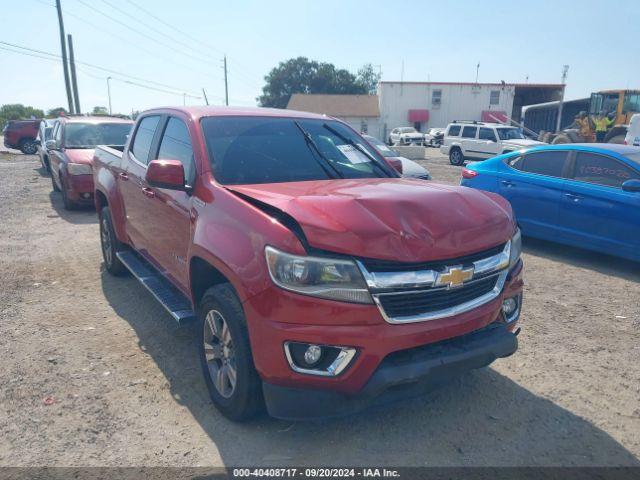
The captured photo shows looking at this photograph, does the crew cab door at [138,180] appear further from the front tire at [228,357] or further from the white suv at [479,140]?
the white suv at [479,140]

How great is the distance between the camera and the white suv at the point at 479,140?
19625 mm

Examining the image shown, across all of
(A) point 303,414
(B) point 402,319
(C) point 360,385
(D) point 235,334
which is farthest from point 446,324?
(D) point 235,334

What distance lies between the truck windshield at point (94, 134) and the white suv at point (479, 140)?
13890mm

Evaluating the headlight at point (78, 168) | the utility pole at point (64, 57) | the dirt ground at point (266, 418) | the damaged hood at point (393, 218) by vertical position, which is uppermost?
the utility pole at point (64, 57)

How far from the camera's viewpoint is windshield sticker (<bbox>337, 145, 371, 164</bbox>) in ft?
13.3

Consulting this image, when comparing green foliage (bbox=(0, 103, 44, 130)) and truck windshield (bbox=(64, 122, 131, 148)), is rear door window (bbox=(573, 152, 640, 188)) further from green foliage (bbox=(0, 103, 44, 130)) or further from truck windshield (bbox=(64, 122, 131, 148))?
green foliage (bbox=(0, 103, 44, 130))

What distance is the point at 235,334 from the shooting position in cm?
274

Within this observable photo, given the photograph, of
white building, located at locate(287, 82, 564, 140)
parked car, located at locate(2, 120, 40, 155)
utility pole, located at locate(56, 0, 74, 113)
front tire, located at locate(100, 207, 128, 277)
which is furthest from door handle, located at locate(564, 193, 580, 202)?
white building, located at locate(287, 82, 564, 140)

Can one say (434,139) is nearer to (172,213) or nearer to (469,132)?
(469,132)

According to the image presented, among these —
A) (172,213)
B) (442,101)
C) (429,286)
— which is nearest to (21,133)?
(172,213)

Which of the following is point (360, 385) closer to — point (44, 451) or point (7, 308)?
point (44, 451)

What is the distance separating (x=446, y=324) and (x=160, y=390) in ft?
6.77

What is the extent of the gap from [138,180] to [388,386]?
3.12 meters

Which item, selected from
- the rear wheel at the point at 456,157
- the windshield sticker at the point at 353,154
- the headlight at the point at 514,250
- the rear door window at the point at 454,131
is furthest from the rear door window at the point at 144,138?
the rear door window at the point at 454,131
